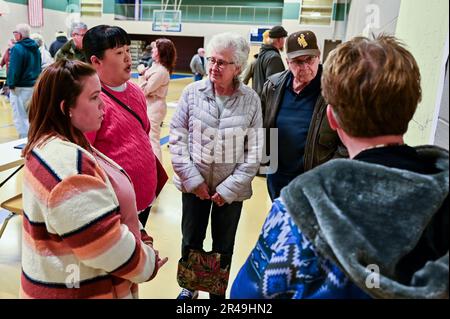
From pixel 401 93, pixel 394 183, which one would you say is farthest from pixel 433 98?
pixel 394 183

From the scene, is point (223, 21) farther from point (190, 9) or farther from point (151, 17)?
point (151, 17)

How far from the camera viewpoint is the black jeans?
203cm

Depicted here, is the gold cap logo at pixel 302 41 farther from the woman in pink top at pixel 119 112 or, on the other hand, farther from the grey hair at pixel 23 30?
the grey hair at pixel 23 30

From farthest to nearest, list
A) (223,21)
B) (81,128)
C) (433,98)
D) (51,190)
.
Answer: (223,21) < (433,98) < (81,128) < (51,190)

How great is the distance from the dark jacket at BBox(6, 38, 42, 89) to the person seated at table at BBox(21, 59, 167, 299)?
427 cm

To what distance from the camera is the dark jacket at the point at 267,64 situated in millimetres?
3637

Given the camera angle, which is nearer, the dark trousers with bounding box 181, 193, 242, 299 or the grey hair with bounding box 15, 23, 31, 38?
the dark trousers with bounding box 181, 193, 242, 299

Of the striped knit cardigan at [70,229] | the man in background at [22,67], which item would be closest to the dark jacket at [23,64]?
the man in background at [22,67]

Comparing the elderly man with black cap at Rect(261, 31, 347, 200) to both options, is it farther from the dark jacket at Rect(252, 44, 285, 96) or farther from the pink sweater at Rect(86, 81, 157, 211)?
the dark jacket at Rect(252, 44, 285, 96)

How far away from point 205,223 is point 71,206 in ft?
3.81

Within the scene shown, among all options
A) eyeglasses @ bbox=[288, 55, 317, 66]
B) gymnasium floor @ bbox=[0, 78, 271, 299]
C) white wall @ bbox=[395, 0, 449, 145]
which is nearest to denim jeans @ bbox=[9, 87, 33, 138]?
gymnasium floor @ bbox=[0, 78, 271, 299]

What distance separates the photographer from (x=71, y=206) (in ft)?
3.26

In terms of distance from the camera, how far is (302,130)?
198 centimetres

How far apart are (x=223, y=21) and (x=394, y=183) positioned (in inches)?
762
